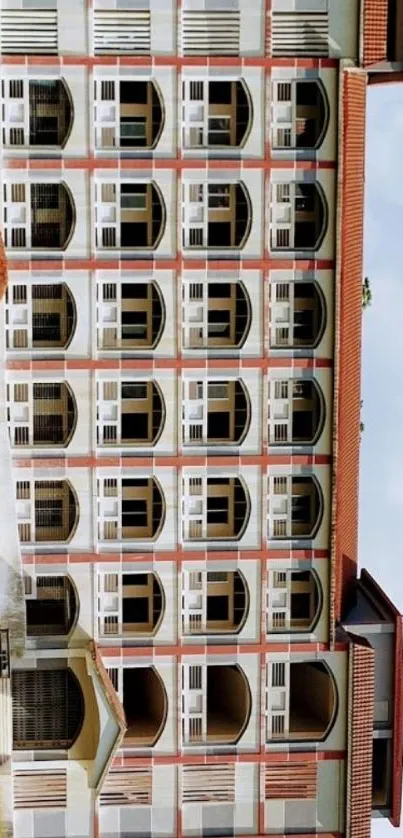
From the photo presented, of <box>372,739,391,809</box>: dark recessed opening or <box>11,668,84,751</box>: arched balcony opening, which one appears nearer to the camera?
<box>11,668,84,751</box>: arched balcony opening

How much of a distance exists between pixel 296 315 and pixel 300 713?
44.4 feet

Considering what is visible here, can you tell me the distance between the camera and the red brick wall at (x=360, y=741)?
30.4m

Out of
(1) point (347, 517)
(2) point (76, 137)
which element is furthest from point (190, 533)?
(2) point (76, 137)

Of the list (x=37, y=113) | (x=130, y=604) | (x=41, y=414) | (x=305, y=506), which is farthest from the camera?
(x=305, y=506)

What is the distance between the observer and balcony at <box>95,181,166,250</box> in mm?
29219

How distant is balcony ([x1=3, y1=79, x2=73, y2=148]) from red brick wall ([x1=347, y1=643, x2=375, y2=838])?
1865 cm

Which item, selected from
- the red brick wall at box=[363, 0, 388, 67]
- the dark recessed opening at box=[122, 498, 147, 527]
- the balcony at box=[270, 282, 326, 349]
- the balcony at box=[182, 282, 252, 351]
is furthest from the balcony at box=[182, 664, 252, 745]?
the red brick wall at box=[363, 0, 388, 67]

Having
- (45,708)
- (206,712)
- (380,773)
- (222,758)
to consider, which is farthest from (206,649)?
(380,773)

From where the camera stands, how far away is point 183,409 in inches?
1181

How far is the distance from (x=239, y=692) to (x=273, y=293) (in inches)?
519

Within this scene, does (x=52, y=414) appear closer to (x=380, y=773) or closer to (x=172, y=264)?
(x=172, y=264)

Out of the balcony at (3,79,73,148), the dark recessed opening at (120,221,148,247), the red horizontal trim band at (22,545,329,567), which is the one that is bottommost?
the red horizontal trim band at (22,545,329,567)

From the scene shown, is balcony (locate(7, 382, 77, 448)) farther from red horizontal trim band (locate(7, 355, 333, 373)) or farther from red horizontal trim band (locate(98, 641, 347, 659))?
red horizontal trim band (locate(98, 641, 347, 659))

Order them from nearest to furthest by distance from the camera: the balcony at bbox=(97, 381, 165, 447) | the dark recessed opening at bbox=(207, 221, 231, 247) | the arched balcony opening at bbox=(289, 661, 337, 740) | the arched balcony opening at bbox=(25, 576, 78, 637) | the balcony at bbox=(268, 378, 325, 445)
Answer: the balcony at bbox=(97, 381, 165, 447) → the dark recessed opening at bbox=(207, 221, 231, 247) → the arched balcony opening at bbox=(25, 576, 78, 637) → the balcony at bbox=(268, 378, 325, 445) → the arched balcony opening at bbox=(289, 661, 337, 740)
